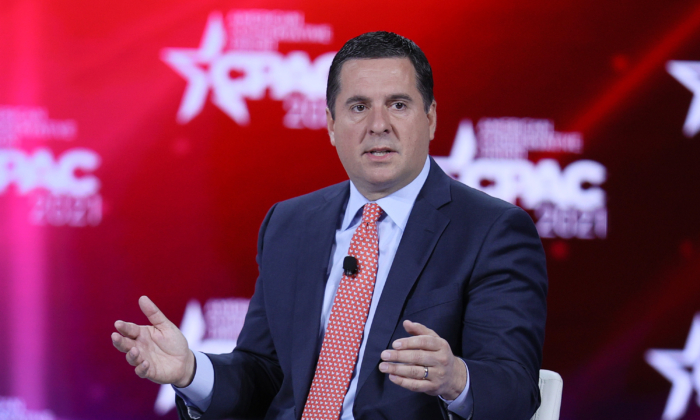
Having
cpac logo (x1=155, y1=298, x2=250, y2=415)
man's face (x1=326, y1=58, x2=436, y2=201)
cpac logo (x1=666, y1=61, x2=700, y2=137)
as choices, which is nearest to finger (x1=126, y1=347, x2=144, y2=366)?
man's face (x1=326, y1=58, x2=436, y2=201)

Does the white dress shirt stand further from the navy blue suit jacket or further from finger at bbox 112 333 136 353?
finger at bbox 112 333 136 353

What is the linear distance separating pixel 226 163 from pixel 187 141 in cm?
22

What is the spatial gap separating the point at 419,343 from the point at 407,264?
0.44 meters

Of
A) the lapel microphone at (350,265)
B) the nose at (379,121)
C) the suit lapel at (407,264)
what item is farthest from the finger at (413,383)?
the nose at (379,121)

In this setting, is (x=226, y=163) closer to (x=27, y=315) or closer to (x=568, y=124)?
(x=27, y=315)

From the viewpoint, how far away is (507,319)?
146 centimetres

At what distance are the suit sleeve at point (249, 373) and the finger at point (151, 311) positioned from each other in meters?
0.22

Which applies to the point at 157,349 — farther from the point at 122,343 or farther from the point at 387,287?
the point at 387,287

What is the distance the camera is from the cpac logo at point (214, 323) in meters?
3.18

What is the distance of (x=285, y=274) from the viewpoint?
5.90 feet

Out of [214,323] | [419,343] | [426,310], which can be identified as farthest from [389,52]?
[214,323]

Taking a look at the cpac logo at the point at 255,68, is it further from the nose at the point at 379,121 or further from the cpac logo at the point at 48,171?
the nose at the point at 379,121

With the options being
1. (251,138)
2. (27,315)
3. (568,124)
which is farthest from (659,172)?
(27,315)

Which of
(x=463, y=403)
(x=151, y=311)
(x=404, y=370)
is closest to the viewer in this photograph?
(x=404, y=370)
